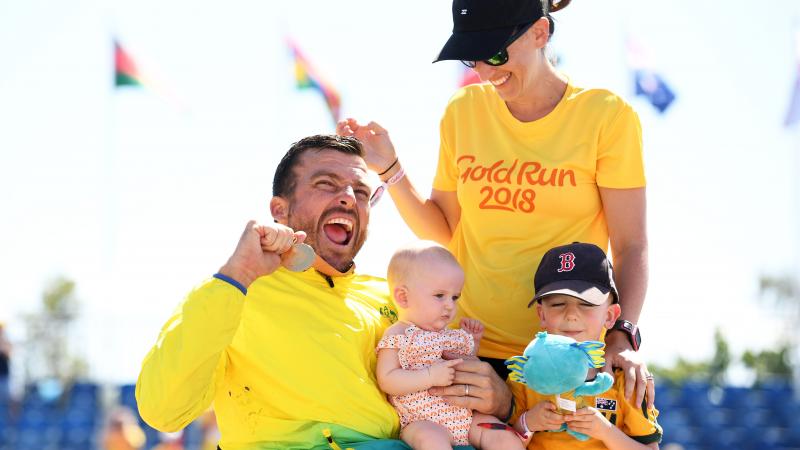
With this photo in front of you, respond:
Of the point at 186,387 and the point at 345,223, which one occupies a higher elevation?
the point at 345,223

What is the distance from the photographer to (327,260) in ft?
12.8

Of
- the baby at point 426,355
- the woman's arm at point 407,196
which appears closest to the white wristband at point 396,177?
the woman's arm at point 407,196

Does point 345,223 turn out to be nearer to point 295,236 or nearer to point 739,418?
point 295,236

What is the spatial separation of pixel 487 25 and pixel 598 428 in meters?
1.42

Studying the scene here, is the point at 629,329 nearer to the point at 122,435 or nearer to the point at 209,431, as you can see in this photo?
the point at 209,431

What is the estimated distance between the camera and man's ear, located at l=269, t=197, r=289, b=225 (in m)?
3.94

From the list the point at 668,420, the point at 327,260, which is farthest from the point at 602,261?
the point at 668,420

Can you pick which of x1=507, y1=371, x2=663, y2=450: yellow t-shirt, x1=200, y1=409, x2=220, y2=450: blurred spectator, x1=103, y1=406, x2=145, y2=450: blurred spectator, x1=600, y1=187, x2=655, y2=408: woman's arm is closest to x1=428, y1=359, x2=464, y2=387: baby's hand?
x1=507, y1=371, x2=663, y2=450: yellow t-shirt

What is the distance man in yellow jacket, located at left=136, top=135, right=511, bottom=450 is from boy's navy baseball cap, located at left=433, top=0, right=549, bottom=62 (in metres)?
0.55

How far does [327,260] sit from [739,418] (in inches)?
506

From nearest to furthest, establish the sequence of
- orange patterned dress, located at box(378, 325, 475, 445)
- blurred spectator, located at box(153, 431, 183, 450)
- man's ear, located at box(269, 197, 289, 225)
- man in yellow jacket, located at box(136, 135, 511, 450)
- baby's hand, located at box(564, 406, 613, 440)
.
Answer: man in yellow jacket, located at box(136, 135, 511, 450) → baby's hand, located at box(564, 406, 613, 440) → orange patterned dress, located at box(378, 325, 475, 445) → man's ear, located at box(269, 197, 289, 225) → blurred spectator, located at box(153, 431, 183, 450)

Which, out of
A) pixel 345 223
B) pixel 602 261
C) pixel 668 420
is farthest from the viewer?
pixel 668 420

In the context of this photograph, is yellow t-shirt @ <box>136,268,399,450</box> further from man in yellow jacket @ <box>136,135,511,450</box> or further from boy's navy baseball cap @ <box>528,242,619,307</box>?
boy's navy baseball cap @ <box>528,242,619,307</box>

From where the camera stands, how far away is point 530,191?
3896 millimetres
